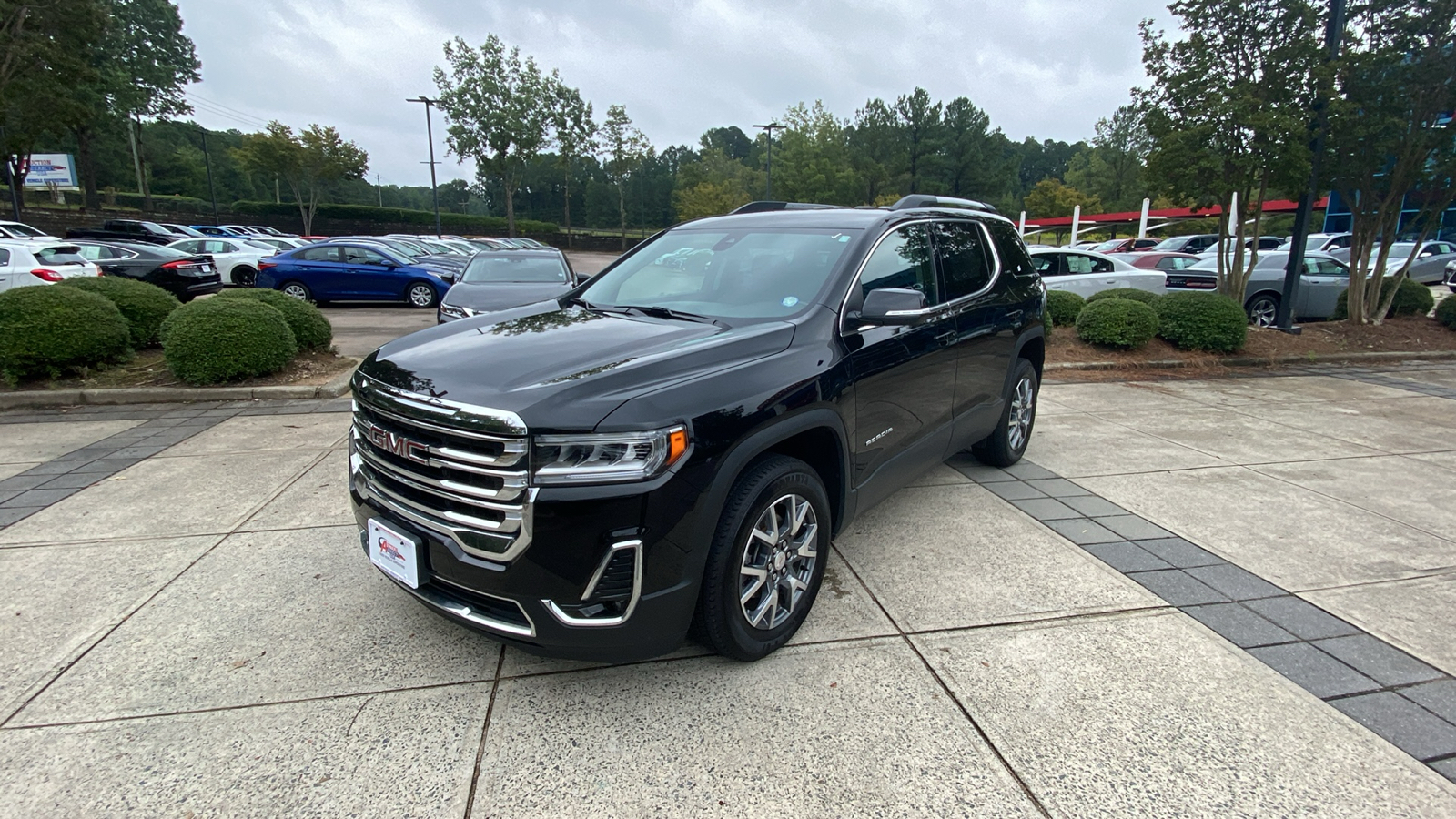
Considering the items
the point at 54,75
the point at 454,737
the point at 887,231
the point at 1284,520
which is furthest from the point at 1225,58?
the point at 54,75

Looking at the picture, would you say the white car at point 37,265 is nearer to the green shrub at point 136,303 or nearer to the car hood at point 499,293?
the green shrub at point 136,303

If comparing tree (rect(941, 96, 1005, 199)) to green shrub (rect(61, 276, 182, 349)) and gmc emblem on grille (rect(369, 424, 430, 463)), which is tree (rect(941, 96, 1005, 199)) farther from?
gmc emblem on grille (rect(369, 424, 430, 463))

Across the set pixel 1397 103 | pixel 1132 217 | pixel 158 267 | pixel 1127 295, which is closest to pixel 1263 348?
pixel 1127 295

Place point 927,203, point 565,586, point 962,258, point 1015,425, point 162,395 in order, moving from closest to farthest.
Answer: point 565,586 < point 962,258 < point 927,203 < point 1015,425 < point 162,395

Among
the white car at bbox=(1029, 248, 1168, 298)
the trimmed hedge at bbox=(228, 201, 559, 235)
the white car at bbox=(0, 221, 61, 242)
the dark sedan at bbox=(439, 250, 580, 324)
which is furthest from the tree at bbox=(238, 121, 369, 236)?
the white car at bbox=(1029, 248, 1168, 298)

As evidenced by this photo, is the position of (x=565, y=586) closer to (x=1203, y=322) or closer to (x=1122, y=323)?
(x=1122, y=323)

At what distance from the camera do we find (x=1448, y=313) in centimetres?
1211

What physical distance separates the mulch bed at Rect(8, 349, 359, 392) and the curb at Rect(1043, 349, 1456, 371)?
27.4ft

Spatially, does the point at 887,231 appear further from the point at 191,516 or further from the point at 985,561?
the point at 191,516

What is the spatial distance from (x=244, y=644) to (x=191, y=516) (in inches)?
68.6

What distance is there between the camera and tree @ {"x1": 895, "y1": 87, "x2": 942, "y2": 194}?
201 feet

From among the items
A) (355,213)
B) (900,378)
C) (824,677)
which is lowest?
(824,677)

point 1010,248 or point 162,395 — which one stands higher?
point 1010,248

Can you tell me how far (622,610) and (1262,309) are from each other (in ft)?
45.2
